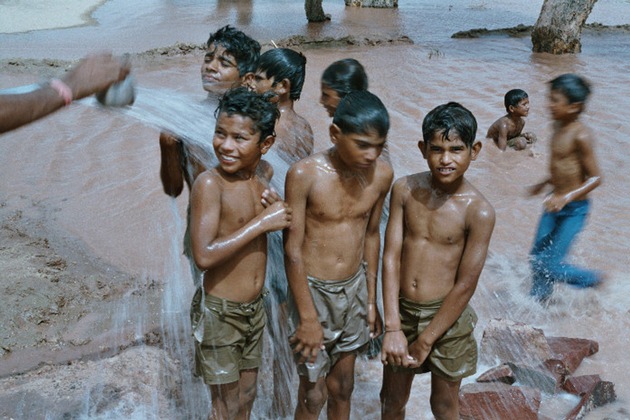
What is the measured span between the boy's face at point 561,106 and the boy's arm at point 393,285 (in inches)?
72.9

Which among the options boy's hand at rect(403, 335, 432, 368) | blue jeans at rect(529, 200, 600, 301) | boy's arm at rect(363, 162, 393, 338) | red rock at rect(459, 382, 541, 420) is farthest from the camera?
blue jeans at rect(529, 200, 600, 301)

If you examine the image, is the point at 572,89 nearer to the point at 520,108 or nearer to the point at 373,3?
the point at 520,108

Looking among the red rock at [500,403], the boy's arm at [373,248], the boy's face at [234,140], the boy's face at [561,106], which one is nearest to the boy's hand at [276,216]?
the boy's face at [234,140]

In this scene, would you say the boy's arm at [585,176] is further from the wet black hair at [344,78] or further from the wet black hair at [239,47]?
the wet black hair at [239,47]

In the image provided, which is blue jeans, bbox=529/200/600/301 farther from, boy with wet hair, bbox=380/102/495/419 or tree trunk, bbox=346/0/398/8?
tree trunk, bbox=346/0/398/8

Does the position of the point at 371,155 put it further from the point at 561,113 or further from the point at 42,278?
the point at 42,278

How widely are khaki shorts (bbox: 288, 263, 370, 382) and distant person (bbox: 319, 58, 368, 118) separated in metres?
0.98

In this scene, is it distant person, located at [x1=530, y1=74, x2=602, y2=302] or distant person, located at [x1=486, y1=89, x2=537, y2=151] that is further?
distant person, located at [x1=486, y1=89, x2=537, y2=151]

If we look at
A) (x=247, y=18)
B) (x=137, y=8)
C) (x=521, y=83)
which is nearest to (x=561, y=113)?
(x=521, y=83)

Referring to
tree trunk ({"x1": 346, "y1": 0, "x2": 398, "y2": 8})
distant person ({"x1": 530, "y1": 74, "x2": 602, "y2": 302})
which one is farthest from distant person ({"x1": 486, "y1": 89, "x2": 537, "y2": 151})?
tree trunk ({"x1": 346, "y1": 0, "x2": 398, "y2": 8})

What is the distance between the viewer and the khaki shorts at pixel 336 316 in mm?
2975

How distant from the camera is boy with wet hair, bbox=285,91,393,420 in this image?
285 centimetres

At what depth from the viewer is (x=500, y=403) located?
351 centimetres

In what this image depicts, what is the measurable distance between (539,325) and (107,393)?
2.85 m
